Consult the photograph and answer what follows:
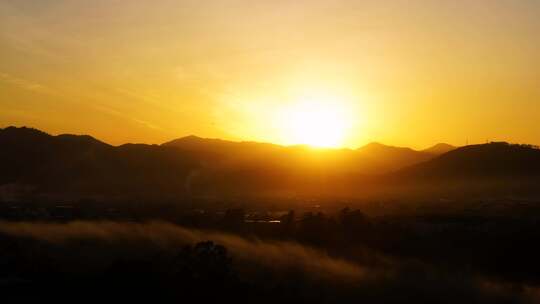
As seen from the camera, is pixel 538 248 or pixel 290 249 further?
pixel 290 249

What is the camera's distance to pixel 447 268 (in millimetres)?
77312

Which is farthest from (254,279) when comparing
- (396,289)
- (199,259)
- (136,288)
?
(136,288)

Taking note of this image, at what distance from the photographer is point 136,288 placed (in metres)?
52.5

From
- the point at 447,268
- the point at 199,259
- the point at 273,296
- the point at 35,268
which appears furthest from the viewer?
the point at 447,268

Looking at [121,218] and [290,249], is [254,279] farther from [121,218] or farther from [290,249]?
[121,218]

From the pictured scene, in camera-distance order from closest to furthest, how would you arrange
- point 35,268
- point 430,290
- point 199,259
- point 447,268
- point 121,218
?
point 199,259 < point 430,290 < point 35,268 < point 447,268 < point 121,218

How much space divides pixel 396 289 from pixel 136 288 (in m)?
27.1

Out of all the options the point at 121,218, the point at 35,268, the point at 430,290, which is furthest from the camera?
the point at 121,218

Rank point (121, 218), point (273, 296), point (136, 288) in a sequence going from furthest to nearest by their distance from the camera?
point (121, 218)
point (273, 296)
point (136, 288)

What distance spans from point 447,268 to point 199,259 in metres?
30.5

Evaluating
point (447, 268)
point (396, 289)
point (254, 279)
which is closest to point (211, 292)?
point (254, 279)

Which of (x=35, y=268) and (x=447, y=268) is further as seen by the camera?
(x=447, y=268)

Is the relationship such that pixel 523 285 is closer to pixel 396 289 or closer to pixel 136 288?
pixel 396 289

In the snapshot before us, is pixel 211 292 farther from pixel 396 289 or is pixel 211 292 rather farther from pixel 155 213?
pixel 155 213
